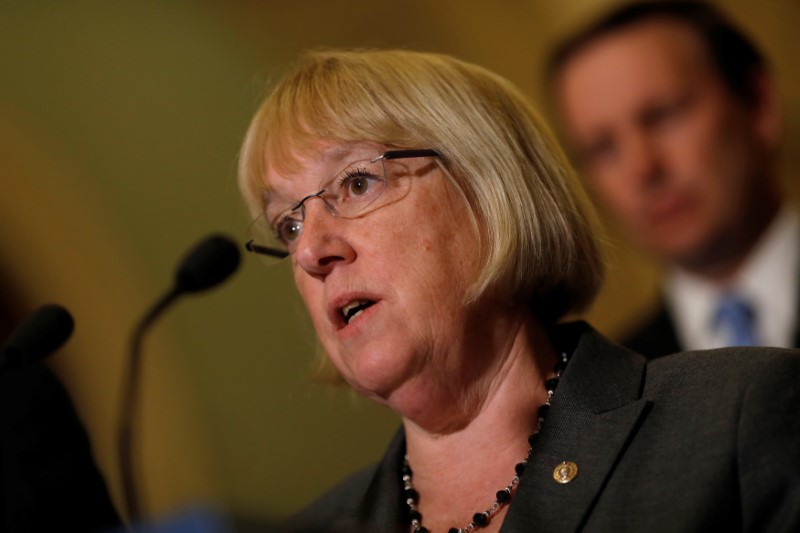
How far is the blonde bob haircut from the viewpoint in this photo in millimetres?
2143

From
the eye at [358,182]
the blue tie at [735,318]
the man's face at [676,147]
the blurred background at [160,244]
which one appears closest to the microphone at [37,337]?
the eye at [358,182]

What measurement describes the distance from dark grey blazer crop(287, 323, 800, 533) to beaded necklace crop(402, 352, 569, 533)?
0.03 meters

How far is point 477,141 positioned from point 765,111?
2915 mm

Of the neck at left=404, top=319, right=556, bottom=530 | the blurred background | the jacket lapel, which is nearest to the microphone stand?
the neck at left=404, top=319, right=556, bottom=530

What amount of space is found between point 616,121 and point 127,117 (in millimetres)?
2221

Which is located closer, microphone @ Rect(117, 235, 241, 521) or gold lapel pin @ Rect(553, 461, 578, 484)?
gold lapel pin @ Rect(553, 461, 578, 484)

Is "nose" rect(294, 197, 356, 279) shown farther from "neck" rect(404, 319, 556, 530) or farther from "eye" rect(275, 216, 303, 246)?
"neck" rect(404, 319, 556, 530)

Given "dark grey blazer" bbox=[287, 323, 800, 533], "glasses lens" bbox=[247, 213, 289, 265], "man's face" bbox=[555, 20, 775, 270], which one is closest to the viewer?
"dark grey blazer" bbox=[287, 323, 800, 533]

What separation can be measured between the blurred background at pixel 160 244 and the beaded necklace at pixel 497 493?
213 centimetres

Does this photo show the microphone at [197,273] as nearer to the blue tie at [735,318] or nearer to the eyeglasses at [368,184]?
the eyeglasses at [368,184]

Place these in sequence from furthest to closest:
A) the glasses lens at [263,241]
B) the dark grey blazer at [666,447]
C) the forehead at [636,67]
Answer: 1. the forehead at [636,67]
2. the glasses lens at [263,241]
3. the dark grey blazer at [666,447]

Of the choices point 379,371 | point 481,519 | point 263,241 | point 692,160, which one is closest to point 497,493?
point 481,519

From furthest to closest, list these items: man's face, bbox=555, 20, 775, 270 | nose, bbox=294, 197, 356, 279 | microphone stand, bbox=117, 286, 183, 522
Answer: man's face, bbox=555, 20, 775, 270 → nose, bbox=294, 197, 356, 279 → microphone stand, bbox=117, 286, 183, 522

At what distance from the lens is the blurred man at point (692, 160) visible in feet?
14.1
